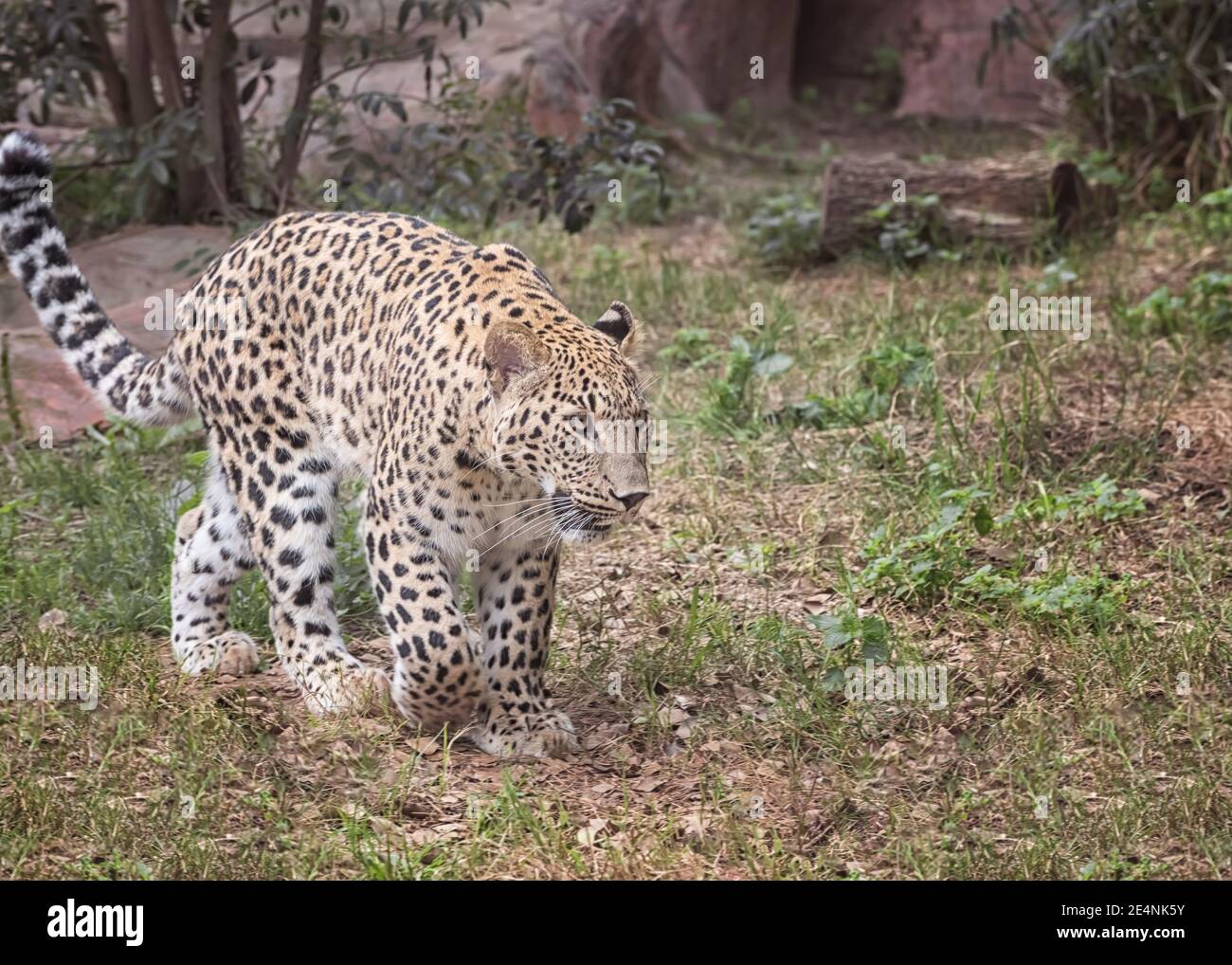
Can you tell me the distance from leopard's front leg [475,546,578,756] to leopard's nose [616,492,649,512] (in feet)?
1.83

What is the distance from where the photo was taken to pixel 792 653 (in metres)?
5.86

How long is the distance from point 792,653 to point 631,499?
4.45 ft

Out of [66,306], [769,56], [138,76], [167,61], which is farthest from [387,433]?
[769,56]

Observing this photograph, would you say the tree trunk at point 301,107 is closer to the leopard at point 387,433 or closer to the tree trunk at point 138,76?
the tree trunk at point 138,76

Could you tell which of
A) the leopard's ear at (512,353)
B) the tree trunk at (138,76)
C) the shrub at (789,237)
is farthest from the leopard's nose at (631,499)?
the tree trunk at (138,76)

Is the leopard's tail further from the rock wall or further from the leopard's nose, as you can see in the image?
the rock wall

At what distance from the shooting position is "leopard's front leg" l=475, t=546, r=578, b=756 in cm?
532
